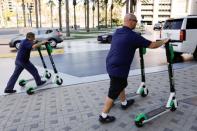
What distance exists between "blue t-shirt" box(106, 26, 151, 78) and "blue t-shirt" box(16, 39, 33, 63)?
290cm

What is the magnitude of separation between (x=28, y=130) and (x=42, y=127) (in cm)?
25

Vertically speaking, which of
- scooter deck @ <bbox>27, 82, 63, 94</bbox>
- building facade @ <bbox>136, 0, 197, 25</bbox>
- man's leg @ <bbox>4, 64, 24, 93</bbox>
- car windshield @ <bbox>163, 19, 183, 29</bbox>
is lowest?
scooter deck @ <bbox>27, 82, 63, 94</bbox>

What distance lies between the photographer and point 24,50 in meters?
6.32

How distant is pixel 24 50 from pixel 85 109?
2532 millimetres

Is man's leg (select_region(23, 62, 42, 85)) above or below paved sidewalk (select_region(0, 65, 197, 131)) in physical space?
above

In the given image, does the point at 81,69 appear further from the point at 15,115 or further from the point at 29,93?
the point at 15,115

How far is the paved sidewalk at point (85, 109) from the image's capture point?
169 inches

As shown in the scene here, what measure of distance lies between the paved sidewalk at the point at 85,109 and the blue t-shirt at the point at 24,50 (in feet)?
3.17

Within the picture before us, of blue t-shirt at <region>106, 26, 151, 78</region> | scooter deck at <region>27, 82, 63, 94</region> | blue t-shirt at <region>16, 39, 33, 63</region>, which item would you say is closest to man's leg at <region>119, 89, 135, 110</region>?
blue t-shirt at <region>106, 26, 151, 78</region>

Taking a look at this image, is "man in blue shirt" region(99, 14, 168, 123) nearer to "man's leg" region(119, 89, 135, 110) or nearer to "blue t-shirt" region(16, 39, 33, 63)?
"man's leg" region(119, 89, 135, 110)

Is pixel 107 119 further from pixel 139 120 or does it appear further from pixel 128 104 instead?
pixel 128 104

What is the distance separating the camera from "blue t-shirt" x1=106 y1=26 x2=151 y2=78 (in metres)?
3.98

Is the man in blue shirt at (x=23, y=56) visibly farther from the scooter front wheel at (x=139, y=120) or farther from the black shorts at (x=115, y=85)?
the scooter front wheel at (x=139, y=120)

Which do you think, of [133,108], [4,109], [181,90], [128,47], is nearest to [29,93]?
[4,109]
